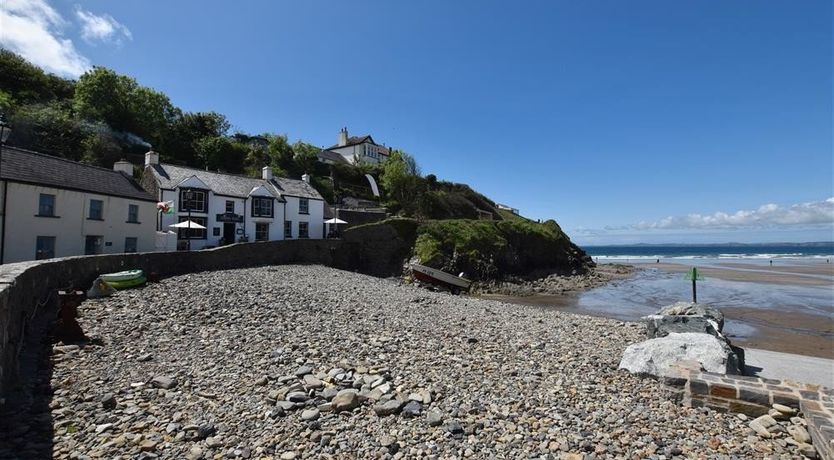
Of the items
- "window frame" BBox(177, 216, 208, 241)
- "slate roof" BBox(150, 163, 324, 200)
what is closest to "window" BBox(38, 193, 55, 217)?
"window frame" BBox(177, 216, 208, 241)

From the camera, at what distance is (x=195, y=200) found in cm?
3012

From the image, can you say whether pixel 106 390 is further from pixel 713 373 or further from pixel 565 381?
pixel 713 373

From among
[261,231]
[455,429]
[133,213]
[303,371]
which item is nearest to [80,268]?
[303,371]

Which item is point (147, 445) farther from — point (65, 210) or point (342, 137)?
point (342, 137)

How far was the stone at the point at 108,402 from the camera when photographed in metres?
6.14

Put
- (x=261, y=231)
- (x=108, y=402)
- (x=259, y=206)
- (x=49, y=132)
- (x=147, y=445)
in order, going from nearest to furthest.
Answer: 1. (x=147, y=445)
2. (x=108, y=402)
3. (x=259, y=206)
4. (x=261, y=231)
5. (x=49, y=132)

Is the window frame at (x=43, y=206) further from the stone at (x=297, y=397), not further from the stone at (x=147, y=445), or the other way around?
the stone at (x=297, y=397)

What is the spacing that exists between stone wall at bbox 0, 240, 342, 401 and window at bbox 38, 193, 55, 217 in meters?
6.00

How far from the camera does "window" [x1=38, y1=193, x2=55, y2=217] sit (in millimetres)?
18688

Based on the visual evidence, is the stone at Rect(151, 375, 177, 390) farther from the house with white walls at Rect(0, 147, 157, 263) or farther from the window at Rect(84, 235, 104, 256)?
the window at Rect(84, 235, 104, 256)

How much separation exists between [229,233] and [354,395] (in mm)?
30572

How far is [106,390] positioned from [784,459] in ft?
33.4

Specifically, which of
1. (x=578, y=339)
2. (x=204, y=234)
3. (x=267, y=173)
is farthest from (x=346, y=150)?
(x=578, y=339)

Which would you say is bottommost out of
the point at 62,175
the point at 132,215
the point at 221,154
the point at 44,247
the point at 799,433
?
the point at 799,433
